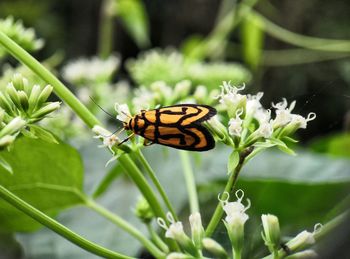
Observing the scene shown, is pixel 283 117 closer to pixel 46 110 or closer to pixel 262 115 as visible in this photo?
pixel 262 115

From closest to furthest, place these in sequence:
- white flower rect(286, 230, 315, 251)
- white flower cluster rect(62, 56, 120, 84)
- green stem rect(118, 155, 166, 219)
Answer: white flower rect(286, 230, 315, 251)
green stem rect(118, 155, 166, 219)
white flower cluster rect(62, 56, 120, 84)

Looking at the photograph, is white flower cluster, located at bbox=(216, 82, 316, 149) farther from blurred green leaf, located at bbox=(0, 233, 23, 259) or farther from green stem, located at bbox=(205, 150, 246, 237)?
blurred green leaf, located at bbox=(0, 233, 23, 259)

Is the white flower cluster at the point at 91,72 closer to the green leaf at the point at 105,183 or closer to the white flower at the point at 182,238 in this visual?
the green leaf at the point at 105,183

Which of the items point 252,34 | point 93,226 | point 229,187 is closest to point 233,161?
point 229,187

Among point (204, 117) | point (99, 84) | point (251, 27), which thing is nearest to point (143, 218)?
point (204, 117)

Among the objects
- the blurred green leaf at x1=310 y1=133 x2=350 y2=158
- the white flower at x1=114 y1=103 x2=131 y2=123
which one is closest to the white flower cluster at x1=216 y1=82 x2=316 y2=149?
the white flower at x1=114 y1=103 x2=131 y2=123

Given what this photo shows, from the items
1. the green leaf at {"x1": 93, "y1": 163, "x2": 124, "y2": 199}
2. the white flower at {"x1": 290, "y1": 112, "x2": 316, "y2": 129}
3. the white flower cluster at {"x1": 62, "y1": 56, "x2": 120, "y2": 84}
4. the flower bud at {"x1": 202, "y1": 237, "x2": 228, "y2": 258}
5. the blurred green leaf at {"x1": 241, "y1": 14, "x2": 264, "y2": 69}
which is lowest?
the flower bud at {"x1": 202, "y1": 237, "x2": 228, "y2": 258}
